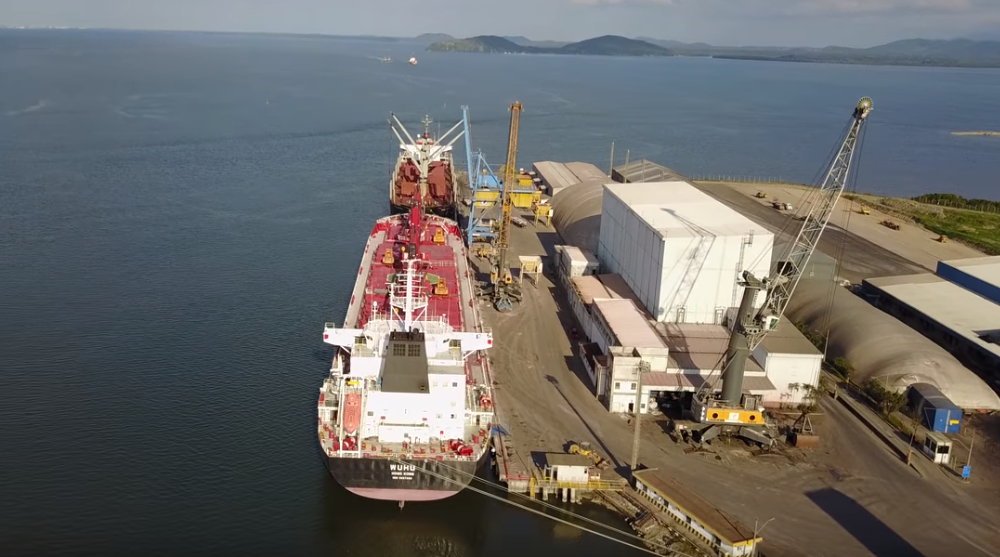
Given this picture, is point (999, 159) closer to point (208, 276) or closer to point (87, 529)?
point (208, 276)

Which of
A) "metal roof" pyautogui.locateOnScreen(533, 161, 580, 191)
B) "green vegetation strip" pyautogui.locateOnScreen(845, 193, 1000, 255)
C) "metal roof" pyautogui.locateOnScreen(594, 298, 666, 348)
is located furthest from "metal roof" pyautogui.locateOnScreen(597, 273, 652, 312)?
"green vegetation strip" pyautogui.locateOnScreen(845, 193, 1000, 255)

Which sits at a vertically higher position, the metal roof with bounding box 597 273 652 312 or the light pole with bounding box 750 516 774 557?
the metal roof with bounding box 597 273 652 312

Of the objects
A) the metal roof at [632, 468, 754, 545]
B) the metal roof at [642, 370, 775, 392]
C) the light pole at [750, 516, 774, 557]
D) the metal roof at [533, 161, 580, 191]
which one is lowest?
the light pole at [750, 516, 774, 557]

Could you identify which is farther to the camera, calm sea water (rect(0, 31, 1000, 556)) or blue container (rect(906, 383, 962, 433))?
blue container (rect(906, 383, 962, 433))

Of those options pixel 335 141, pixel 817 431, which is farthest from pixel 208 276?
pixel 335 141

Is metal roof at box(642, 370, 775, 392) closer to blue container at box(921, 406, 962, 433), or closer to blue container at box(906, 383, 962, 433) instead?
blue container at box(906, 383, 962, 433)

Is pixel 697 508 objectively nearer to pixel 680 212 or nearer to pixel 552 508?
pixel 552 508

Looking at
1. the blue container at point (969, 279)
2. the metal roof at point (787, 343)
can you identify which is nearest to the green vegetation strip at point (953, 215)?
the blue container at point (969, 279)
